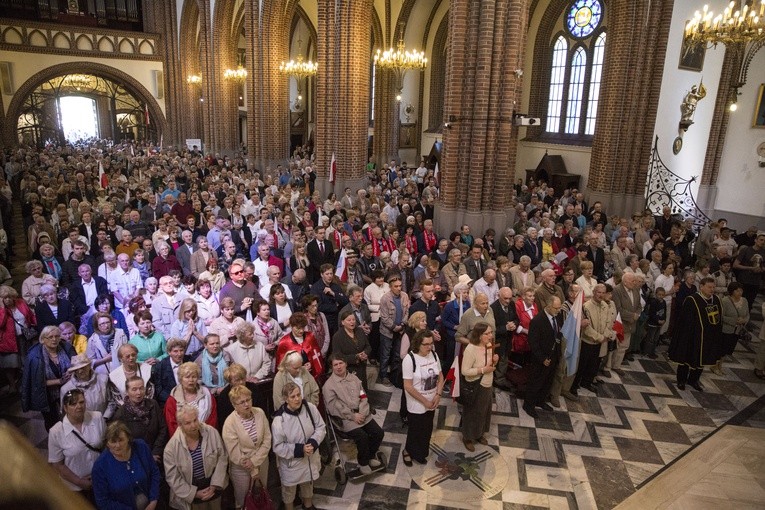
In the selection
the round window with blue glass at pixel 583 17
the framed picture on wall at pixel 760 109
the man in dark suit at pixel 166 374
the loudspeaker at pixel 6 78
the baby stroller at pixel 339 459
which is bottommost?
the baby stroller at pixel 339 459

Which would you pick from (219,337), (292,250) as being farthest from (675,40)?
(219,337)

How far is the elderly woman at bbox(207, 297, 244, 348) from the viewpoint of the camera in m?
6.03

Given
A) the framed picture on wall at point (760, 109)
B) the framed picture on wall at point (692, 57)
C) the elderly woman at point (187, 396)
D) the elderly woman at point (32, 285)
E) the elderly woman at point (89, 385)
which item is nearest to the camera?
the elderly woman at point (187, 396)

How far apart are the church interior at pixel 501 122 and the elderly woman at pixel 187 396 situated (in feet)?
5.15

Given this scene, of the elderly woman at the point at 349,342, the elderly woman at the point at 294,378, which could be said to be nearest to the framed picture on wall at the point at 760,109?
the elderly woman at the point at 349,342

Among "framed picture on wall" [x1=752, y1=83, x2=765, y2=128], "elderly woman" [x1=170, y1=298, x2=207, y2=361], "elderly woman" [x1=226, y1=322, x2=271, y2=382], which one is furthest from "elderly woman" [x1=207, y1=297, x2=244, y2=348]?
"framed picture on wall" [x1=752, y1=83, x2=765, y2=128]

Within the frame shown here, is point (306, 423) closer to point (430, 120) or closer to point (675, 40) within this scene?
point (675, 40)

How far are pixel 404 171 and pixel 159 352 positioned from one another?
610 inches

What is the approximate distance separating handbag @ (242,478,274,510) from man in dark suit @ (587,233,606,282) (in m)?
7.58

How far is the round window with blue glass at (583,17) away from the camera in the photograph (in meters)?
19.2

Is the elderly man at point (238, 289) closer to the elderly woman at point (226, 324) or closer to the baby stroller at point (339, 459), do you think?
the elderly woman at point (226, 324)

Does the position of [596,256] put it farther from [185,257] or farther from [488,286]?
[185,257]

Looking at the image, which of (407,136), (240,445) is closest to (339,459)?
(240,445)

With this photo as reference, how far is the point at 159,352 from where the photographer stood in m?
5.74
